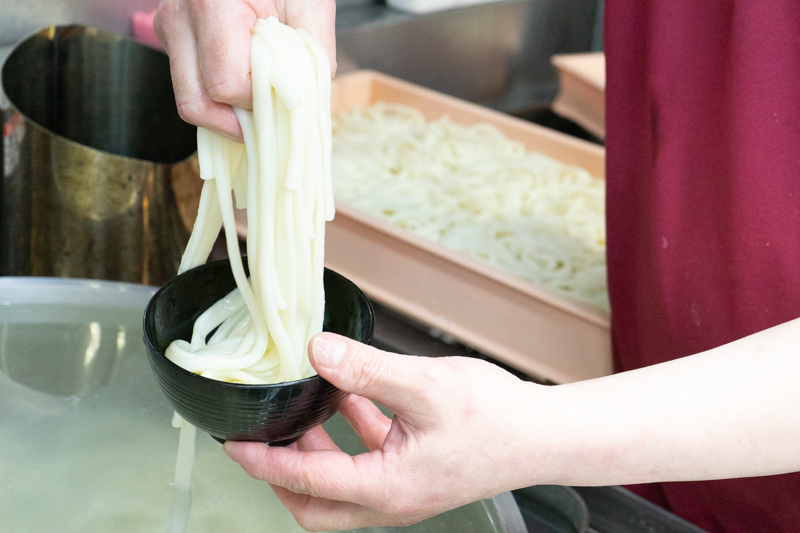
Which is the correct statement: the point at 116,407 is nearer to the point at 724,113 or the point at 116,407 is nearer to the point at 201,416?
the point at 201,416

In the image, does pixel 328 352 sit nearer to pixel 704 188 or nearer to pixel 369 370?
pixel 369 370

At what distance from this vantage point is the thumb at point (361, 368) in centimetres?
61

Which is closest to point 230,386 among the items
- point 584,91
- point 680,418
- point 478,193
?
point 680,418

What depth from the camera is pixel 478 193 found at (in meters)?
1.80

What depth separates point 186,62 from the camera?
0.69 m

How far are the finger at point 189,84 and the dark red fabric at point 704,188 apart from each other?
63 centimetres

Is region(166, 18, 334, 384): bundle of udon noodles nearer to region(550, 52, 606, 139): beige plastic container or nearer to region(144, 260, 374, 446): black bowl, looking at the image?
region(144, 260, 374, 446): black bowl

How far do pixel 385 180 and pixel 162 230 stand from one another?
0.73 meters

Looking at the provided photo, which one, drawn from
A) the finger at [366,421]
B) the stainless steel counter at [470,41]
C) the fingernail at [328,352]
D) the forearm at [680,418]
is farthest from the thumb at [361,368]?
the stainless steel counter at [470,41]

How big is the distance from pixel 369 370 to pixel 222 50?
31 cm

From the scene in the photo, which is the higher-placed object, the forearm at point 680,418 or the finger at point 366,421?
the forearm at point 680,418

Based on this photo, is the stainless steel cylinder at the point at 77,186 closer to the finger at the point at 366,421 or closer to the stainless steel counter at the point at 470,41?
the stainless steel counter at the point at 470,41

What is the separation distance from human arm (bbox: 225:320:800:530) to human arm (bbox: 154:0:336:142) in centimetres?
29

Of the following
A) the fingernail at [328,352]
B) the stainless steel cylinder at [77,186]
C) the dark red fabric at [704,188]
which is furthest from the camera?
the stainless steel cylinder at [77,186]
